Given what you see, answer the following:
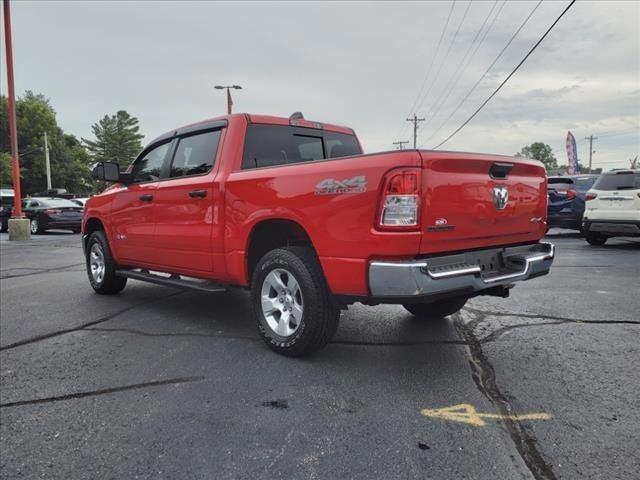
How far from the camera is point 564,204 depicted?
12617mm

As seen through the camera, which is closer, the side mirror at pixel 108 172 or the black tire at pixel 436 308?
the black tire at pixel 436 308

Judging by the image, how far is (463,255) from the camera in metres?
3.44

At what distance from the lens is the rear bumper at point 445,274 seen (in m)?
3.06

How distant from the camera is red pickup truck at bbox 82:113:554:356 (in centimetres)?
311

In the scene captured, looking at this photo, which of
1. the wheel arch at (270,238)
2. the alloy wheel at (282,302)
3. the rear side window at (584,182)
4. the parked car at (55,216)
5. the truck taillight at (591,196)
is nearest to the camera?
the alloy wheel at (282,302)

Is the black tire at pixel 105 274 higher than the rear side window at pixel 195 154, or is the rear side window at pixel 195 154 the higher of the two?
the rear side window at pixel 195 154

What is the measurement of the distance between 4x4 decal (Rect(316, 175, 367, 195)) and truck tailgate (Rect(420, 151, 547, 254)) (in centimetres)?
38

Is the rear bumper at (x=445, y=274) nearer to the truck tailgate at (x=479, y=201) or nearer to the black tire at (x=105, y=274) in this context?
the truck tailgate at (x=479, y=201)

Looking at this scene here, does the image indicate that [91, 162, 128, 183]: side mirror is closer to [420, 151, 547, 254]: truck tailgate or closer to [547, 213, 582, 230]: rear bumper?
[420, 151, 547, 254]: truck tailgate

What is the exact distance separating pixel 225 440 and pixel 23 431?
1128mm

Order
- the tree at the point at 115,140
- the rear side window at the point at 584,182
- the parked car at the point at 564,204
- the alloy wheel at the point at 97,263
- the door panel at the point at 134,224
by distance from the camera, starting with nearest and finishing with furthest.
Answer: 1. the door panel at the point at 134,224
2. the alloy wheel at the point at 97,263
3. the parked car at the point at 564,204
4. the rear side window at the point at 584,182
5. the tree at the point at 115,140

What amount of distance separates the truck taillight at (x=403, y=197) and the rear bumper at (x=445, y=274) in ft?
0.80

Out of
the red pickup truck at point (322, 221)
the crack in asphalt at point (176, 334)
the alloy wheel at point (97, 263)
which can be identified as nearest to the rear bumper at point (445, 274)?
the red pickup truck at point (322, 221)

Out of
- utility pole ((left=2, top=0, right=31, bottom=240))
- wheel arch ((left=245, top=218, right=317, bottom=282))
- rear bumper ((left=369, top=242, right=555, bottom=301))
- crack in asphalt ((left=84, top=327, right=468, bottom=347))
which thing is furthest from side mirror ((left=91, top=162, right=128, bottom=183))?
utility pole ((left=2, top=0, right=31, bottom=240))
